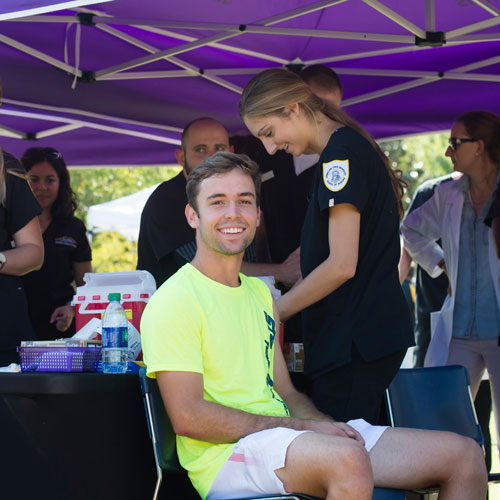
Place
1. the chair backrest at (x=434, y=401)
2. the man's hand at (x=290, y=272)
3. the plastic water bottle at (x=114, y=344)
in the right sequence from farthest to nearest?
the man's hand at (x=290, y=272)
the chair backrest at (x=434, y=401)
the plastic water bottle at (x=114, y=344)

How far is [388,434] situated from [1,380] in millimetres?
1133

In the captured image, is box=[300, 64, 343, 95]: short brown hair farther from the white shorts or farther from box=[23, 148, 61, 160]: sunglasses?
the white shorts

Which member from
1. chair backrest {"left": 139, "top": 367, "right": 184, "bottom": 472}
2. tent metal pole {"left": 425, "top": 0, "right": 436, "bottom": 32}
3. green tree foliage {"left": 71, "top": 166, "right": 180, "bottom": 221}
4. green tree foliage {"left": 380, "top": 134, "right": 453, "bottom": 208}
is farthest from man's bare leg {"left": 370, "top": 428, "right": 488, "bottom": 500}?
green tree foliage {"left": 380, "top": 134, "right": 453, "bottom": 208}

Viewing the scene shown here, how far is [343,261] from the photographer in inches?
106

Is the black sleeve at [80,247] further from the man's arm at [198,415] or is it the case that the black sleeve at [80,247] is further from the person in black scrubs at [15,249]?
the man's arm at [198,415]

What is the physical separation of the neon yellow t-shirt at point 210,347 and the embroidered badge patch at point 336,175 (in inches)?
17.3

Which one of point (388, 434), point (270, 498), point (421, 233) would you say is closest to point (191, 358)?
point (270, 498)

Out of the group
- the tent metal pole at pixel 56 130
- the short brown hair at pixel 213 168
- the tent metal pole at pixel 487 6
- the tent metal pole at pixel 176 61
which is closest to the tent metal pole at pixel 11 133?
the tent metal pole at pixel 56 130

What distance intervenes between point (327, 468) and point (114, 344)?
0.73 meters

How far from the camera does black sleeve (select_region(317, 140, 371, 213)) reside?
271 cm

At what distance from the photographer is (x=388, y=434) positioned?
102 inches

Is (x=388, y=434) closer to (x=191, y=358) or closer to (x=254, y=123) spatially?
(x=191, y=358)

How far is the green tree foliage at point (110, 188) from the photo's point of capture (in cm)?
1795

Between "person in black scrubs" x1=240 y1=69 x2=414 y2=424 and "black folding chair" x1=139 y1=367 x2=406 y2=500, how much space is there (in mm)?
329
